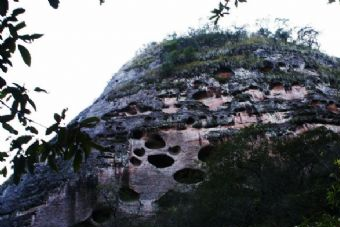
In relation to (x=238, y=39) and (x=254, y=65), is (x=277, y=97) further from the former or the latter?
(x=238, y=39)

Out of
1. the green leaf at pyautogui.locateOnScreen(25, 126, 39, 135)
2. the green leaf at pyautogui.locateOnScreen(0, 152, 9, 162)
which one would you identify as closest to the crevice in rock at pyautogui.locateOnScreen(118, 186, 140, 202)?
the green leaf at pyautogui.locateOnScreen(0, 152, 9, 162)

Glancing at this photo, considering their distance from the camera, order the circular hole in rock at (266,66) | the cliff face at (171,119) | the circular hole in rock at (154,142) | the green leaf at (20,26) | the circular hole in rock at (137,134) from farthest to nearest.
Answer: the circular hole in rock at (266,66), the circular hole in rock at (137,134), the circular hole in rock at (154,142), the cliff face at (171,119), the green leaf at (20,26)

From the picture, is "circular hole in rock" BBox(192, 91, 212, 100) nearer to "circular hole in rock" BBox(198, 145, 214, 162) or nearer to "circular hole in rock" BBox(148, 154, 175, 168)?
"circular hole in rock" BBox(198, 145, 214, 162)

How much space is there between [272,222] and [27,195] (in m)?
11.0

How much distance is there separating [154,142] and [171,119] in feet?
4.56

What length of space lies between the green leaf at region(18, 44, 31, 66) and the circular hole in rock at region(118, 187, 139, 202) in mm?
15788

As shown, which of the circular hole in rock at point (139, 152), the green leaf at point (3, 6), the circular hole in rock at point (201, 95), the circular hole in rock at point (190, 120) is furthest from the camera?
the circular hole in rock at point (201, 95)

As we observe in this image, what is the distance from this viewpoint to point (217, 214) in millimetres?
14055

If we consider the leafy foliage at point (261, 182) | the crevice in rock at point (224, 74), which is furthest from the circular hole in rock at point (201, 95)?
the leafy foliage at point (261, 182)

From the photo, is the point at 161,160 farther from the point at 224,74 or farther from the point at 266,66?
the point at 266,66

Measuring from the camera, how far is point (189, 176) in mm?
20609

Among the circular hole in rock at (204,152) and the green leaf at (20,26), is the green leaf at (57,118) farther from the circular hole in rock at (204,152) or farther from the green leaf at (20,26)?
the circular hole in rock at (204,152)

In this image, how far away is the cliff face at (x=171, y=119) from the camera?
19.2m

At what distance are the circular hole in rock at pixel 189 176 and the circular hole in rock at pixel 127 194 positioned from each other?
1.81 m
